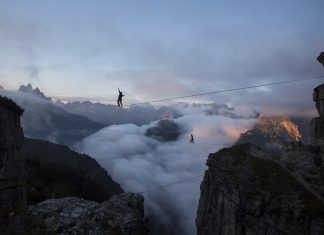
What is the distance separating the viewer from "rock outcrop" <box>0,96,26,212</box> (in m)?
41.9

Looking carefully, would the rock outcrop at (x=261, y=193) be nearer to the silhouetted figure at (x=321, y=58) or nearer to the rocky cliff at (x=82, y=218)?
the rocky cliff at (x=82, y=218)

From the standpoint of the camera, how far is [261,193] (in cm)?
3881

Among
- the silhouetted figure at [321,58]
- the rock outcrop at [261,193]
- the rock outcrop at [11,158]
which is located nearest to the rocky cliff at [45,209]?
A: the rock outcrop at [11,158]

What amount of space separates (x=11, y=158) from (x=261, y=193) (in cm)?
2654

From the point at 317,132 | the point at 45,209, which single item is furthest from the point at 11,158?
the point at 317,132

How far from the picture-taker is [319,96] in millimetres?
48469

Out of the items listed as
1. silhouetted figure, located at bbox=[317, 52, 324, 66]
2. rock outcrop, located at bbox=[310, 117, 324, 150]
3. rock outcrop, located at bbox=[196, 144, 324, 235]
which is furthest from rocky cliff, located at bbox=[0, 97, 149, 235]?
silhouetted figure, located at bbox=[317, 52, 324, 66]

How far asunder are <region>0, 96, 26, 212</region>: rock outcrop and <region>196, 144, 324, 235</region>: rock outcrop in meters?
21.7

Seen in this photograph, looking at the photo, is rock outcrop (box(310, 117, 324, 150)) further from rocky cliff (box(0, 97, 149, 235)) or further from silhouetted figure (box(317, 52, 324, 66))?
rocky cliff (box(0, 97, 149, 235))

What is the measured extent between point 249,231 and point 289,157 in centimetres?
1143

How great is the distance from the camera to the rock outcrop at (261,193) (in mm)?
34469

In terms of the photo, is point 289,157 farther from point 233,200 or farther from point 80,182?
point 80,182

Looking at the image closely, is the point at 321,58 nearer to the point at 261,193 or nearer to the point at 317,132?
the point at 317,132

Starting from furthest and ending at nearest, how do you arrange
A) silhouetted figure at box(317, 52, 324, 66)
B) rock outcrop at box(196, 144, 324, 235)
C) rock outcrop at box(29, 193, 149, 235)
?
1. silhouetted figure at box(317, 52, 324, 66)
2. rock outcrop at box(29, 193, 149, 235)
3. rock outcrop at box(196, 144, 324, 235)
